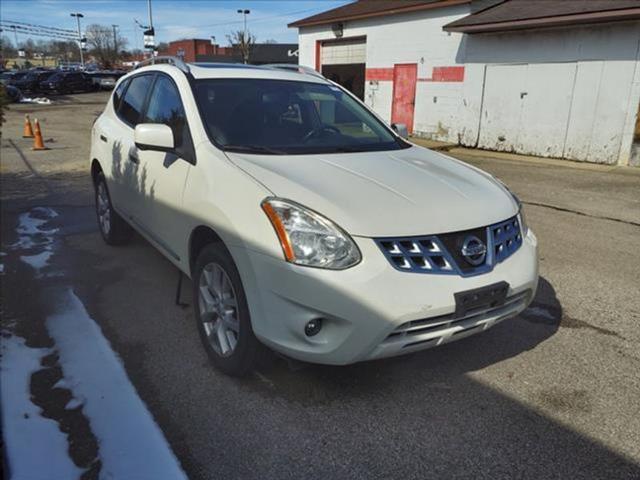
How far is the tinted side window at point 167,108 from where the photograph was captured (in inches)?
140

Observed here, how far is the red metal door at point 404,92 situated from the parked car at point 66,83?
29630 mm

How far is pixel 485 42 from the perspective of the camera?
559 inches

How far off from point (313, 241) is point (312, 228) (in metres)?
0.07

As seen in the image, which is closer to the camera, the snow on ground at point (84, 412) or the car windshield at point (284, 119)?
the snow on ground at point (84, 412)

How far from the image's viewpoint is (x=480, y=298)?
267cm

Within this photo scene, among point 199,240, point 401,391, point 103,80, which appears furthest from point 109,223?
point 103,80

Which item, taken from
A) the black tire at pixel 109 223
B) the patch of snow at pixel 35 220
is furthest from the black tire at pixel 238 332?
the patch of snow at pixel 35 220

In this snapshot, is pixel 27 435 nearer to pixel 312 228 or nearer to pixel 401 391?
pixel 312 228

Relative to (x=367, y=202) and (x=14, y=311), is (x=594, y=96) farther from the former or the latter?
(x=14, y=311)

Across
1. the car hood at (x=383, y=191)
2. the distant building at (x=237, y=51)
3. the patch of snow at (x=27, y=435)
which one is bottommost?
the patch of snow at (x=27, y=435)

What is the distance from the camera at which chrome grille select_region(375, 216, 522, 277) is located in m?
2.53

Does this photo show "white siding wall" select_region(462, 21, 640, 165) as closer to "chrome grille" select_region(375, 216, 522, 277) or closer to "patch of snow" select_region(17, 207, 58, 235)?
"chrome grille" select_region(375, 216, 522, 277)

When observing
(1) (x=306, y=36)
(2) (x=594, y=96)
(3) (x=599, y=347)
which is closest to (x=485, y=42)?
(2) (x=594, y=96)

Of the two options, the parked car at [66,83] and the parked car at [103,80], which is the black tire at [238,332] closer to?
the parked car at [66,83]
